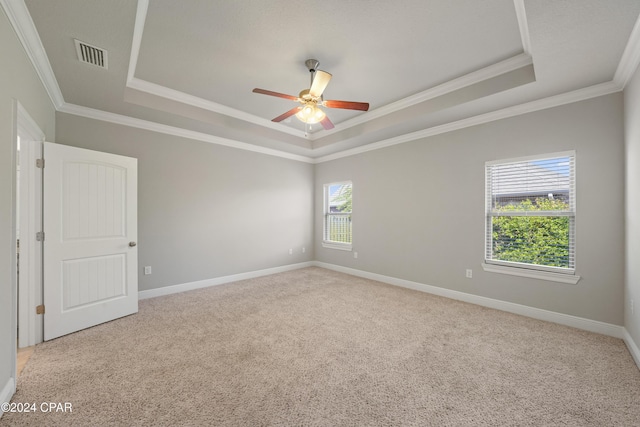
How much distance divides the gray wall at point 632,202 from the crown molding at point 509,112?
23 cm

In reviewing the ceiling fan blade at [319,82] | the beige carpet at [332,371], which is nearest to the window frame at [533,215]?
the beige carpet at [332,371]

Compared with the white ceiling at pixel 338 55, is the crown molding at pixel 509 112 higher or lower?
lower

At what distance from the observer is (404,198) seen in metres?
4.57

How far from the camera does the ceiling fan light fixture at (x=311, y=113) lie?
2.88 metres

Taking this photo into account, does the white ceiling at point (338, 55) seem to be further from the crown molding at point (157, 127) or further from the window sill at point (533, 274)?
the window sill at point (533, 274)

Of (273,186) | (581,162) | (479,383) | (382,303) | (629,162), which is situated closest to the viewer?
(479,383)

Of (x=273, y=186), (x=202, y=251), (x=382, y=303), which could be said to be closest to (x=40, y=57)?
(x=202, y=251)

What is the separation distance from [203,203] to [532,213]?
4801mm

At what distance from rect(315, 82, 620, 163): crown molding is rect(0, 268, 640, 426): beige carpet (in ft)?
8.44

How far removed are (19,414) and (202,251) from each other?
2.86 m

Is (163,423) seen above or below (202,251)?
below

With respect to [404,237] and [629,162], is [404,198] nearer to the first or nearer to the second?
[404,237]

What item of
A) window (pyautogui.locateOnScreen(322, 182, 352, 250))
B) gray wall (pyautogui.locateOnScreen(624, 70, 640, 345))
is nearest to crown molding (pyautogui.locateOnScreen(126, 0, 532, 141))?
gray wall (pyautogui.locateOnScreen(624, 70, 640, 345))

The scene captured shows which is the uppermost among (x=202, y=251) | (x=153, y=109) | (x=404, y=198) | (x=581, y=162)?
(x=153, y=109)
